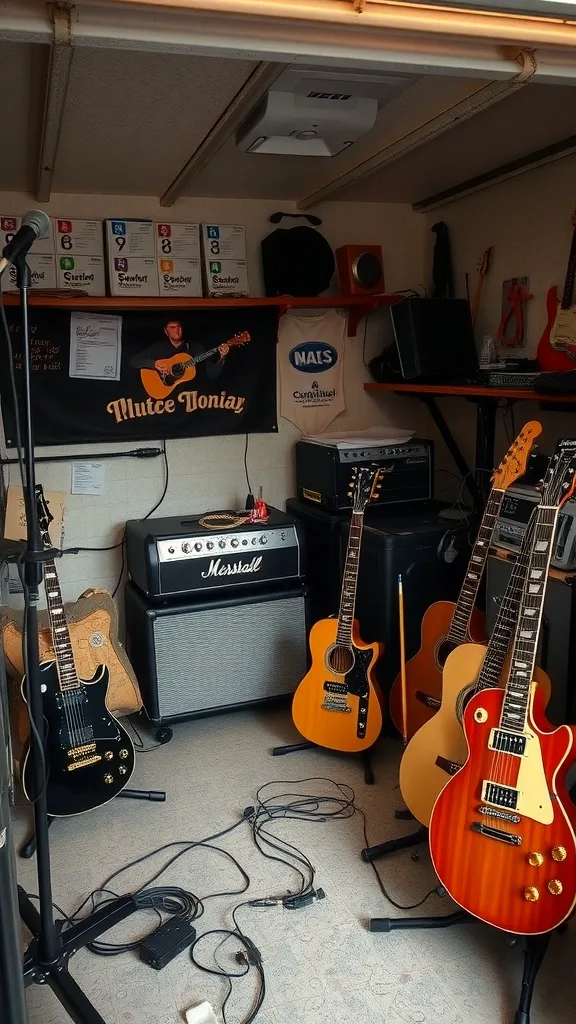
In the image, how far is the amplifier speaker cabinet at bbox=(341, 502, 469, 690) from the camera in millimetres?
2693

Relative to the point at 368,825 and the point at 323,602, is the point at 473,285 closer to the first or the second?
the point at 323,602

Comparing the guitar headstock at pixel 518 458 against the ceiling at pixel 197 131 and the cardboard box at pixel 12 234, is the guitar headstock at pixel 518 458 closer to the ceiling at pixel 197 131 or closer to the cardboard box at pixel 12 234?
the ceiling at pixel 197 131

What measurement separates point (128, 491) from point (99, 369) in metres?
0.53

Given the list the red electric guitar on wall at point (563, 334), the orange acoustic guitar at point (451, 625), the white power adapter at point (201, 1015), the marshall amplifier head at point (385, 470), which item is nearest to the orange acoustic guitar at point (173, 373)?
the marshall amplifier head at point (385, 470)

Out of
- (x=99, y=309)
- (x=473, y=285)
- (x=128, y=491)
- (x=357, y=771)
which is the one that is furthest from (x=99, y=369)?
(x=357, y=771)

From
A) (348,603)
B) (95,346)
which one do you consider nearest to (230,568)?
(348,603)

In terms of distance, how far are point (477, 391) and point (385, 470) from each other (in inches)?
21.2

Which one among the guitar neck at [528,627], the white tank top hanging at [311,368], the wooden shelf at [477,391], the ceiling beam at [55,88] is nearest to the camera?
the ceiling beam at [55,88]

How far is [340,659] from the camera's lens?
8.67ft

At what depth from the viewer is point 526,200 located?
2891 mm

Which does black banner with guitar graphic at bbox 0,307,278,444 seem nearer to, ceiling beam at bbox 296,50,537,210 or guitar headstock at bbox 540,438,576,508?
ceiling beam at bbox 296,50,537,210

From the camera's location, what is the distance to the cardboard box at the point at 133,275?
10.0 feet

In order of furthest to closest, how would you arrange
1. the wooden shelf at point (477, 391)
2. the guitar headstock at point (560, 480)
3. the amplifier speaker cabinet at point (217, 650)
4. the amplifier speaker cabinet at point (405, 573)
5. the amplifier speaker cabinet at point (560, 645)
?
the amplifier speaker cabinet at point (217, 650) < the amplifier speaker cabinet at point (405, 573) < the wooden shelf at point (477, 391) < the amplifier speaker cabinet at point (560, 645) < the guitar headstock at point (560, 480)

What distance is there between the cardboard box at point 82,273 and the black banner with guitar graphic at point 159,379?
11cm
